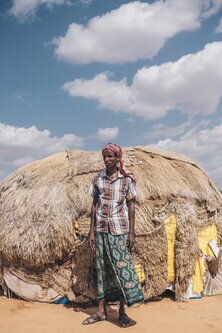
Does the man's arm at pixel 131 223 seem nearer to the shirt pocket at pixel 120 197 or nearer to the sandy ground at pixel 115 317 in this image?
the shirt pocket at pixel 120 197

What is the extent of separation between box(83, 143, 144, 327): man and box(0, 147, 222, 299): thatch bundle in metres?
0.82

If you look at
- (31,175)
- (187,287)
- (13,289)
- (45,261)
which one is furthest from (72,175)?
(187,287)

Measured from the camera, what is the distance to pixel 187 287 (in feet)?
18.2

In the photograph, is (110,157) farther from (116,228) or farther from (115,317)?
(115,317)

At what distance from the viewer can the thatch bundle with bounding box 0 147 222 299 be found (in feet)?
17.6

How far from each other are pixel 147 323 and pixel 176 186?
2137 millimetres

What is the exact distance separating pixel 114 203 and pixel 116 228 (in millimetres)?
282

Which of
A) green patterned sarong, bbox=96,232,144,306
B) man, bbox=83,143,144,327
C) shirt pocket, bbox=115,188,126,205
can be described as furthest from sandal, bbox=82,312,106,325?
shirt pocket, bbox=115,188,126,205

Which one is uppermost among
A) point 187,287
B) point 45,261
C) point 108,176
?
point 108,176

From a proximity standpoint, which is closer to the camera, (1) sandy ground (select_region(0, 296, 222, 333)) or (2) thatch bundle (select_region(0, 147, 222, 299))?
(1) sandy ground (select_region(0, 296, 222, 333))

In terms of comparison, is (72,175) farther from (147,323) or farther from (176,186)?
(147,323)

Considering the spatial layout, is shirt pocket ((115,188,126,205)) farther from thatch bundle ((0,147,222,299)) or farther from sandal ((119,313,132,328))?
sandal ((119,313,132,328))

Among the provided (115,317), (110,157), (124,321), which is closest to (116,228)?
(110,157)

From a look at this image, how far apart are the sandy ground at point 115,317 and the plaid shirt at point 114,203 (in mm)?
1104
